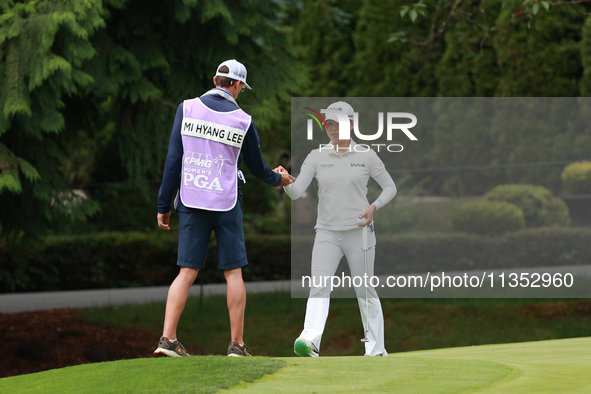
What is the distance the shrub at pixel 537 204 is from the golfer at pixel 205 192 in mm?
8129

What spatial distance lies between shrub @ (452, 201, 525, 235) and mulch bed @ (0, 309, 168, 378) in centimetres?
546

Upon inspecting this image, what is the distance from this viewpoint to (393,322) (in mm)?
10219

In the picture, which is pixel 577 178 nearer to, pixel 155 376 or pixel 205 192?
pixel 205 192

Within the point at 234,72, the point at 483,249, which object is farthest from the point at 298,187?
the point at 483,249

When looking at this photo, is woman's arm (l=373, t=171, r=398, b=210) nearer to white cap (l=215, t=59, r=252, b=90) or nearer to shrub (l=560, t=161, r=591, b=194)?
white cap (l=215, t=59, r=252, b=90)

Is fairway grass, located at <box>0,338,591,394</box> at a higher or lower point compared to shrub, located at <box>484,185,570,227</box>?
lower

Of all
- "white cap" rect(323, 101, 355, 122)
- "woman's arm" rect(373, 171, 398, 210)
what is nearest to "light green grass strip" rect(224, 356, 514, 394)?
"woman's arm" rect(373, 171, 398, 210)

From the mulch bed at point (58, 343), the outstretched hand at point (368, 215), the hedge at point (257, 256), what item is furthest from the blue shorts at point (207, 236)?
the hedge at point (257, 256)

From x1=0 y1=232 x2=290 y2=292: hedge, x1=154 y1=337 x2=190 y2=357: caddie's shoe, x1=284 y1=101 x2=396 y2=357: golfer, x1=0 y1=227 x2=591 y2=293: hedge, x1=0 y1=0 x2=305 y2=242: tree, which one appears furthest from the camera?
x1=0 y1=232 x2=290 y2=292: hedge

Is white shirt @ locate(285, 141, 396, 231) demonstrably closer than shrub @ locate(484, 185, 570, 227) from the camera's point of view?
Yes

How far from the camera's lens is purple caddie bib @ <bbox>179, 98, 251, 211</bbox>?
4.96 meters

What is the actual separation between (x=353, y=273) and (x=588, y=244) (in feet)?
24.3

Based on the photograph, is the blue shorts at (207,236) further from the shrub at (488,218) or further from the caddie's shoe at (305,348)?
the shrub at (488,218)

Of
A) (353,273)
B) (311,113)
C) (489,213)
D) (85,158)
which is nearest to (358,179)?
(353,273)
